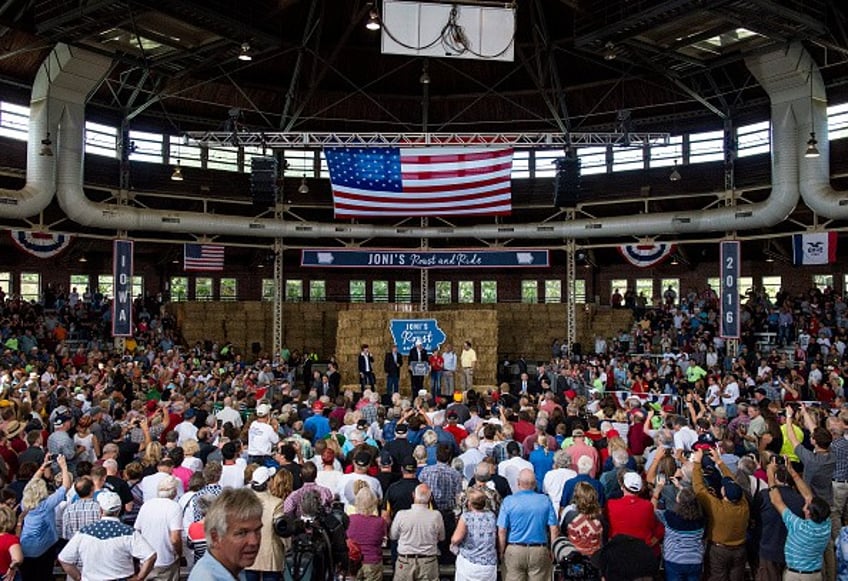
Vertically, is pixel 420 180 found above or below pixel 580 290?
above

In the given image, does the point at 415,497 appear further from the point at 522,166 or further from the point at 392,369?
the point at 522,166

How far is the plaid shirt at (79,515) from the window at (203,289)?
95.2 feet

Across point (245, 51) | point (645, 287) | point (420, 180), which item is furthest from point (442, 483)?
point (645, 287)

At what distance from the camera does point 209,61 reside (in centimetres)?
2252

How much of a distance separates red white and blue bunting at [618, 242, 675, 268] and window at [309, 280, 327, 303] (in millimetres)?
15511

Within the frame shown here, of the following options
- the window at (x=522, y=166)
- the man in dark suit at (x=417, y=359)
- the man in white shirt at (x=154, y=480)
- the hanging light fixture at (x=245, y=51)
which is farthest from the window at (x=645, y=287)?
the man in white shirt at (x=154, y=480)

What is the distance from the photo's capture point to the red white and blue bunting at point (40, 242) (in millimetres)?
23266

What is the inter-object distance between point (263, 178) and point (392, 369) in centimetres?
748

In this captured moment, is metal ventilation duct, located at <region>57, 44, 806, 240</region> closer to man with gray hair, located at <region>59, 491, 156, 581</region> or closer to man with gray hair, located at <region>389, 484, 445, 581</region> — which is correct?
man with gray hair, located at <region>59, 491, 156, 581</region>

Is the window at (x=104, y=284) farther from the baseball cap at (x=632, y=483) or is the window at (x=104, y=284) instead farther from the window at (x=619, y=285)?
the baseball cap at (x=632, y=483)

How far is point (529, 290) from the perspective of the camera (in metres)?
36.7

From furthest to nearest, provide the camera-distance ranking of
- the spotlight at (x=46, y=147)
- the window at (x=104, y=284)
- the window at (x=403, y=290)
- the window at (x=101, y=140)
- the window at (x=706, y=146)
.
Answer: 1. the window at (x=403, y=290)
2. the window at (x=104, y=284)
3. the window at (x=706, y=146)
4. the window at (x=101, y=140)
5. the spotlight at (x=46, y=147)

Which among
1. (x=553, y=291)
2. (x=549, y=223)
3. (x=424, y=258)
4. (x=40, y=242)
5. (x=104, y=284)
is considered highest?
(x=549, y=223)

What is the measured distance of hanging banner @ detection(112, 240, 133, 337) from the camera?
23.4 metres
